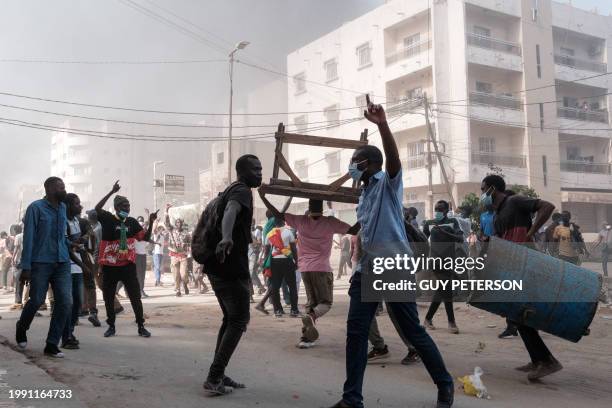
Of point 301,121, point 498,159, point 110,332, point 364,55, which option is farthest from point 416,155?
point 110,332

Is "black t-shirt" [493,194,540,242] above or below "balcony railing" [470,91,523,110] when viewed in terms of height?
below

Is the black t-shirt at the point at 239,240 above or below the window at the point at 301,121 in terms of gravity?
below

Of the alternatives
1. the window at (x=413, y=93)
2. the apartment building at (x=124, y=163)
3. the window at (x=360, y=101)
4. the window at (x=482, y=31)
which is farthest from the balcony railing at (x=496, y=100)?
the apartment building at (x=124, y=163)

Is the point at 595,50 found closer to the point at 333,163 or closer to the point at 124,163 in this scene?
the point at 333,163

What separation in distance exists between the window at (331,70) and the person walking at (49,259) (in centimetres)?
3042

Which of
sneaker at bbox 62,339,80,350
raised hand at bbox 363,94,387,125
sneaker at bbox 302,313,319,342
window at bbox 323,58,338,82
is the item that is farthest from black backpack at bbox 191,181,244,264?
window at bbox 323,58,338,82

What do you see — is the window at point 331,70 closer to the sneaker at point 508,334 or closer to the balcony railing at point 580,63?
the balcony railing at point 580,63

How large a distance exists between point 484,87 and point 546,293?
1021 inches

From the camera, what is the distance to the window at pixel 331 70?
1363 inches

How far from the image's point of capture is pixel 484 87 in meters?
28.4

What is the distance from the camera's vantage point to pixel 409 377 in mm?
4691

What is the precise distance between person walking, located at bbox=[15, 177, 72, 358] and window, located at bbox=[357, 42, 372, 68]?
27.9 m

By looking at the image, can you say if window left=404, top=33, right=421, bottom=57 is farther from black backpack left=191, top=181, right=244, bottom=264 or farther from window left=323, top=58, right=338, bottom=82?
black backpack left=191, top=181, right=244, bottom=264

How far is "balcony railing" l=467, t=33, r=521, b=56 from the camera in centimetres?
2735
